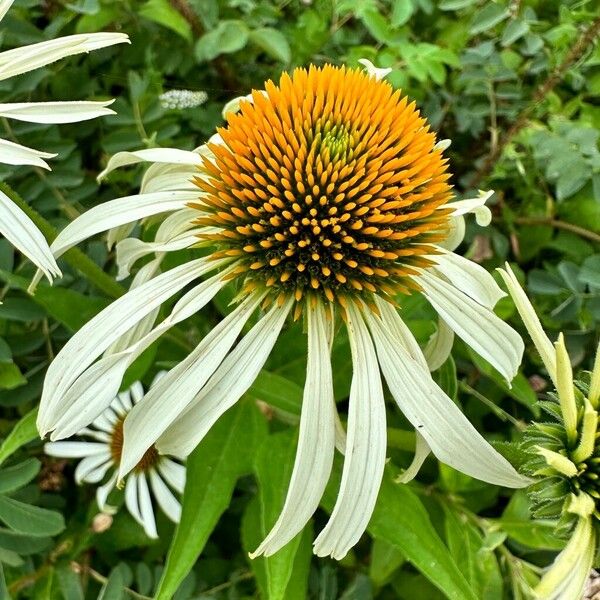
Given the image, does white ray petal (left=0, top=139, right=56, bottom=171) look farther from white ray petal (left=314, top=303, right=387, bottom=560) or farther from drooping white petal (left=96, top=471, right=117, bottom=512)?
drooping white petal (left=96, top=471, right=117, bottom=512)

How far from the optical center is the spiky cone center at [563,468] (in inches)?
25.0

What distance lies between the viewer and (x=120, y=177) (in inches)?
47.2

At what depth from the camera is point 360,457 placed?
71cm

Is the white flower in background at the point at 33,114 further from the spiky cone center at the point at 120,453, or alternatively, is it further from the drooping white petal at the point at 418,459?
the spiky cone center at the point at 120,453

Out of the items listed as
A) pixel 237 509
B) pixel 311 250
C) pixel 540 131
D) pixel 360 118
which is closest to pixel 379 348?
pixel 311 250

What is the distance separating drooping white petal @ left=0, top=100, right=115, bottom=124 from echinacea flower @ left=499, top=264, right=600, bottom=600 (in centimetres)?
46

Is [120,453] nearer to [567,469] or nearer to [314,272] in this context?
[314,272]

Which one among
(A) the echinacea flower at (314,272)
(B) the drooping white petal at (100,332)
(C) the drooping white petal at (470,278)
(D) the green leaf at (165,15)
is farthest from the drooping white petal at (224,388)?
(D) the green leaf at (165,15)

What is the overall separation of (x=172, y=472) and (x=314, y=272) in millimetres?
569

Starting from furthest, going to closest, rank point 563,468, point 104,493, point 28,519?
1. point 104,493
2. point 28,519
3. point 563,468

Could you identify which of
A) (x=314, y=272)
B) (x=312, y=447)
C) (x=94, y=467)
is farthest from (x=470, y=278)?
(x=94, y=467)

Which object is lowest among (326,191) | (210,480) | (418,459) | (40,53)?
(210,480)

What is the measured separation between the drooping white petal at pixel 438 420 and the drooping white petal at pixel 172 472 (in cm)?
54

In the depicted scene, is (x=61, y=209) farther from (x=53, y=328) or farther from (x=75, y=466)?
(x=75, y=466)
